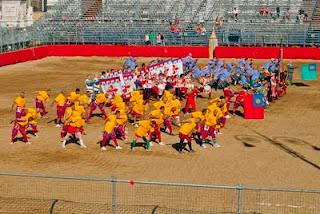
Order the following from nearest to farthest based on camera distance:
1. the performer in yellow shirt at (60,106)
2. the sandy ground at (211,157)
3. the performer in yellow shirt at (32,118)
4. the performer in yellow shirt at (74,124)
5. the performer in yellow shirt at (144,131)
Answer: the sandy ground at (211,157) → the performer in yellow shirt at (144,131) → the performer in yellow shirt at (74,124) → the performer in yellow shirt at (32,118) → the performer in yellow shirt at (60,106)

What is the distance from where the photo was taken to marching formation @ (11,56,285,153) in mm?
20922

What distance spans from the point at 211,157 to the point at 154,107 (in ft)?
22.4

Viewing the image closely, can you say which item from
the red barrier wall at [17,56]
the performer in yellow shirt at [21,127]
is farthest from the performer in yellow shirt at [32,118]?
the red barrier wall at [17,56]

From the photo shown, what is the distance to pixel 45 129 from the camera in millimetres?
24016

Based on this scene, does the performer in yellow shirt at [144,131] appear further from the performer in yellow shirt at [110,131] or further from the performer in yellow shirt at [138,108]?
the performer in yellow shirt at [138,108]

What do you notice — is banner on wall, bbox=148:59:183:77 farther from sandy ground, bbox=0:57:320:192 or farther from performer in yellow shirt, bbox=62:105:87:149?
performer in yellow shirt, bbox=62:105:87:149

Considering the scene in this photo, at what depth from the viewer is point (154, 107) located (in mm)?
26422

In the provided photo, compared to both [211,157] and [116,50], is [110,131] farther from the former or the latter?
[116,50]

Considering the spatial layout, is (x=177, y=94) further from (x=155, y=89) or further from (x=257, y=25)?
(x=257, y=25)

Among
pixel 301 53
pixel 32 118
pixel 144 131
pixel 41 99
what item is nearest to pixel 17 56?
pixel 41 99

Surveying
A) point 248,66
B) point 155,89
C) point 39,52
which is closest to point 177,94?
point 155,89

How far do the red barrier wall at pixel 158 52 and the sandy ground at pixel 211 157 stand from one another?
20.4m

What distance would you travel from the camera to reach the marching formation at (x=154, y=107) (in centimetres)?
2092

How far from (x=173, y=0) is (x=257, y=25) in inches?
443
